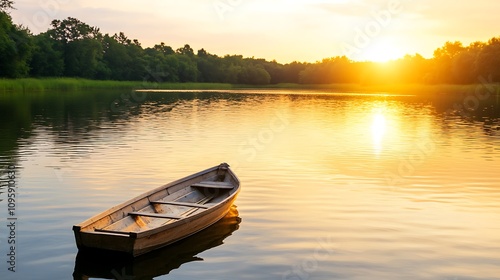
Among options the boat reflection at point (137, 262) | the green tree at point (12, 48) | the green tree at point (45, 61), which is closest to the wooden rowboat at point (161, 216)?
the boat reflection at point (137, 262)

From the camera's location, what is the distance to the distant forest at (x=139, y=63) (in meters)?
92.1

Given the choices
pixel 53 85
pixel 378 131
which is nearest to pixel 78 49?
pixel 53 85

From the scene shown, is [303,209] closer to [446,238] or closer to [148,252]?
[446,238]

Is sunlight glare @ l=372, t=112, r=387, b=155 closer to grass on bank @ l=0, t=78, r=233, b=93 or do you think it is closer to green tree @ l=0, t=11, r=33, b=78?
grass on bank @ l=0, t=78, r=233, b=93

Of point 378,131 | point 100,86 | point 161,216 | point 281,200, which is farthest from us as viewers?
point 100,86

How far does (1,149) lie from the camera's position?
26.3 meters

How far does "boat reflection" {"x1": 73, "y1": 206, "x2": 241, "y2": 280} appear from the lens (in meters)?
10.8

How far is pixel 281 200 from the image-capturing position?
17.1 meters

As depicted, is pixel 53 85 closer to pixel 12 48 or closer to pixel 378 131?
pixel 12 48

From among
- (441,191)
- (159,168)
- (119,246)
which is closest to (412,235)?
(441,191)

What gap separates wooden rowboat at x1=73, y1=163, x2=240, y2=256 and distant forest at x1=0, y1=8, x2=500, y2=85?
7900 centimetres

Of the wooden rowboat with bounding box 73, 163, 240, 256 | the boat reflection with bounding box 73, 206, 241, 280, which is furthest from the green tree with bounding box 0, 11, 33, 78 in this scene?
the boat reflection with bounding box 73, 206, 241, 280

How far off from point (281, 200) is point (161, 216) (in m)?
5.27

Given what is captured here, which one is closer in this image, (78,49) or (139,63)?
(78,49)
